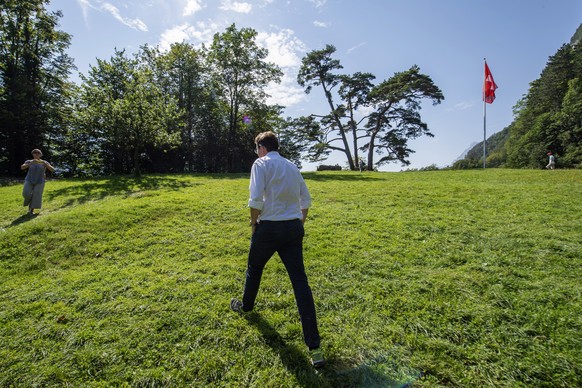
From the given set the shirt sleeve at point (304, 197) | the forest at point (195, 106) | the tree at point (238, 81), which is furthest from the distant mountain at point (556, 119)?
the shirt sleeve at point (304, 197)

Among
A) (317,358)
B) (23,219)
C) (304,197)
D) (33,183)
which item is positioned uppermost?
(33,183)

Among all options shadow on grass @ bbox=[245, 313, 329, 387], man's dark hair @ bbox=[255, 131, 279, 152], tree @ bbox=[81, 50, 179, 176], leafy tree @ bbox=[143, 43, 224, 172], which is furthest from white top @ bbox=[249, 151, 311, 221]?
leafy tree @ bbox=[143, 43, 224, 172]

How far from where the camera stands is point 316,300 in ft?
14.4

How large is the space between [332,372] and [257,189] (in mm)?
2151

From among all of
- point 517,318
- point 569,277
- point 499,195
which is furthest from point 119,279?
point 499,195

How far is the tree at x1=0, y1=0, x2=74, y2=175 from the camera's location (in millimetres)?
23719

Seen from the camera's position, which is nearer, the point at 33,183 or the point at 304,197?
the point at 304,197

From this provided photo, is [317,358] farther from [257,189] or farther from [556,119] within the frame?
[556,119]

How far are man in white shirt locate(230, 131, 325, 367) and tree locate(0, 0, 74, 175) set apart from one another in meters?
30.0

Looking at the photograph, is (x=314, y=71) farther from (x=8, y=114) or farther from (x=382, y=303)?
(x=382, y=303)

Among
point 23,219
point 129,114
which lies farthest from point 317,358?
point 129,114

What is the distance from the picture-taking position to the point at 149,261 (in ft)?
19.7

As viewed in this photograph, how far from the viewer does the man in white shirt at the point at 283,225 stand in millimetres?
3043

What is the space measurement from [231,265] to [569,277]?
5.85m
